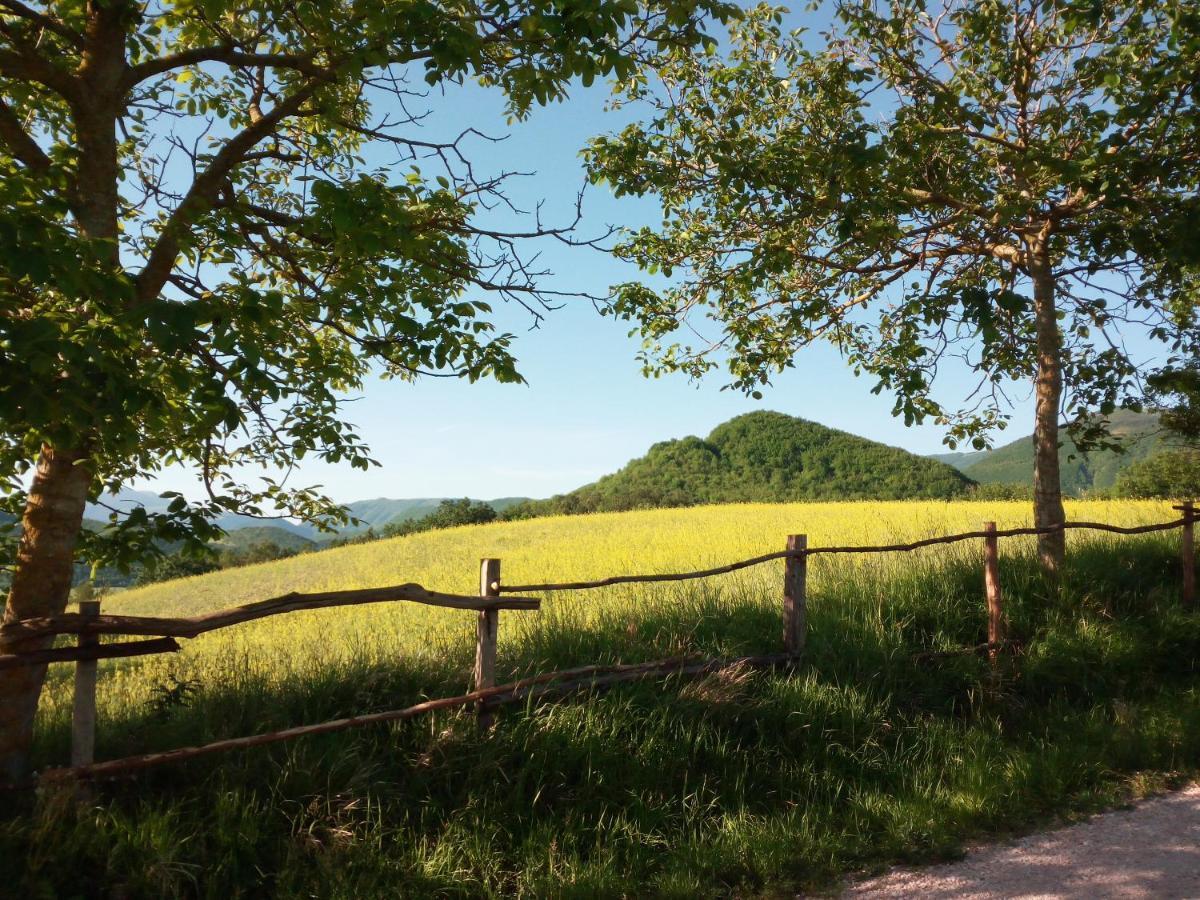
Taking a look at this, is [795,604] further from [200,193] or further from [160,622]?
[200,193]

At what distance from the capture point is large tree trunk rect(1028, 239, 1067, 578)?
28.8ft

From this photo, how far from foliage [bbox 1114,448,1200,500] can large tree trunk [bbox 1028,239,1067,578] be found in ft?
95.7

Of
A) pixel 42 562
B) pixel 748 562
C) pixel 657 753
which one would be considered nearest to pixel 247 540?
pixel 42 562

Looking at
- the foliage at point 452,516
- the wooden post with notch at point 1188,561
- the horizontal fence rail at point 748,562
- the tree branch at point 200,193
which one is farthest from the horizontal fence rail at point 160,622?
the foliage at point 452,516

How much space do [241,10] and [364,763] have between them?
6.01 metres

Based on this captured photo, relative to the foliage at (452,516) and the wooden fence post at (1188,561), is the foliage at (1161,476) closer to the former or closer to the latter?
the wooden fence post at (1188,561)

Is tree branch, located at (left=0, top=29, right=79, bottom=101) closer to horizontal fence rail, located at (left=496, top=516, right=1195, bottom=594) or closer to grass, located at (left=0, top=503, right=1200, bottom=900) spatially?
grass, located at (left=0, top=503, right=1200, bottom=900)

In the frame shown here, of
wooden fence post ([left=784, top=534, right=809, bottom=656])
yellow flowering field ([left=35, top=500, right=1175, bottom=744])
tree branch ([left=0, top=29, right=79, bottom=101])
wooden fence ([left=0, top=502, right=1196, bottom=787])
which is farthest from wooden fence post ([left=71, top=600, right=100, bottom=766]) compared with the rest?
wooden fence post ([left=784, top=534, right=809, bottom=656])

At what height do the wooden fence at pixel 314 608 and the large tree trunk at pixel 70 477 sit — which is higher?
the large tree trunk at pixel 70 477

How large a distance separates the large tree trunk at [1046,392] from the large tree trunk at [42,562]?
9516 mm

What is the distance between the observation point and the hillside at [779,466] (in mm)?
93188

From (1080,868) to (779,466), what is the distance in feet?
336

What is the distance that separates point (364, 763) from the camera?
4586 millimetres

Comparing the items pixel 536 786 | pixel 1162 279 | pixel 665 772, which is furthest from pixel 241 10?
pixel 1162 279
